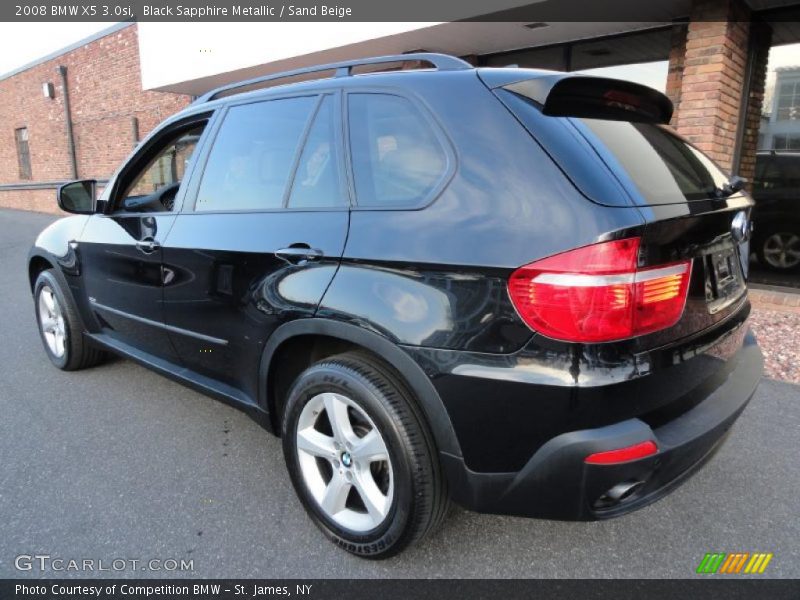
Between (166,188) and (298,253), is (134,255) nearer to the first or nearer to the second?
(166,188)

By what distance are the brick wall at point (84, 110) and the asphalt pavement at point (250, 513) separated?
12172mm

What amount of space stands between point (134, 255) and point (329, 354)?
1491mm

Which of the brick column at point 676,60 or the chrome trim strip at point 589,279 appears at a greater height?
the brick column at point 676,60

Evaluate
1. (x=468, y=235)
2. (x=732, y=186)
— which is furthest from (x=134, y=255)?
(x=732, y=186)

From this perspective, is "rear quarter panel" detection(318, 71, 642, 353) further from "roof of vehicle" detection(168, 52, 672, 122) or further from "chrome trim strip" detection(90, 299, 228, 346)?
"chrome trim strip" detection(90, 299, 228, 346)

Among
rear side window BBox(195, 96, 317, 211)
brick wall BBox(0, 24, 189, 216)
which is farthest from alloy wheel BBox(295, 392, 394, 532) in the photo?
brick wall BBox(0, 24, 189, 216)

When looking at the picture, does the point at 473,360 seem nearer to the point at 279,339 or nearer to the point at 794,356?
the point at 279,339

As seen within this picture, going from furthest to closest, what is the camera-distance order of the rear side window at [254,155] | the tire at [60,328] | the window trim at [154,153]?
the tire at [60,328] → the window trim at [154,153] → the rear side window at [254,155]

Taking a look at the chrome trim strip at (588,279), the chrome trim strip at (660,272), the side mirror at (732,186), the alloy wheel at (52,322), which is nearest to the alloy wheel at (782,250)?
the side mirror at (732,186)

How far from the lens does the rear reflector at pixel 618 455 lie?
163 centimetres

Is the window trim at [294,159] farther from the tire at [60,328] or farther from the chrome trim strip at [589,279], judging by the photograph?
the tire at [60,328]

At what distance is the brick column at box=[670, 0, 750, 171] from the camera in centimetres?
530

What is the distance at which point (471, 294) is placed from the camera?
1.72 meters

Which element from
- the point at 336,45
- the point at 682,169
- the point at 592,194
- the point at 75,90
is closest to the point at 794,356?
the point at 682,169
